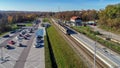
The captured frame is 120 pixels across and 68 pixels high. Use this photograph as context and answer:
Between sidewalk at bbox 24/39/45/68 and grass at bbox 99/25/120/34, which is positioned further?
grass at bbox 99/25/120/34

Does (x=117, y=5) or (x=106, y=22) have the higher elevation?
(x=117, y=5)

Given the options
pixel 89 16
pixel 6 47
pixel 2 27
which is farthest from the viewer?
pixel 89 16

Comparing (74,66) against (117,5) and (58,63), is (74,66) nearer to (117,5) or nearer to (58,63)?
(58,63)

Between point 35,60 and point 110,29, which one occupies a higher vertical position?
point 35,60

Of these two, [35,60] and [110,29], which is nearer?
[35,60]

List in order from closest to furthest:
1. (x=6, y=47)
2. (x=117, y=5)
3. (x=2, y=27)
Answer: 1. (x=6, y=47)
2. (x=2, y=27)
3. (x=117, y=5)

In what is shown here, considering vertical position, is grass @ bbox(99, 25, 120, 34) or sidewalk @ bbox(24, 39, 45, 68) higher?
sidewalk @ bbox(24, 39, 45, 68)

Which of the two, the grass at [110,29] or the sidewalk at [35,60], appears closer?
the sidewalk at [35,60]

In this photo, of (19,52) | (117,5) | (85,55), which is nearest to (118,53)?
(85,55)

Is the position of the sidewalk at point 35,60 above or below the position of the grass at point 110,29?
above

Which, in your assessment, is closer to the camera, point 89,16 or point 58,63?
point 58,63
